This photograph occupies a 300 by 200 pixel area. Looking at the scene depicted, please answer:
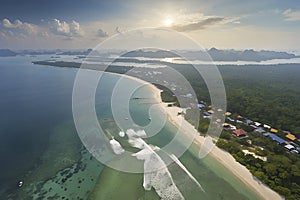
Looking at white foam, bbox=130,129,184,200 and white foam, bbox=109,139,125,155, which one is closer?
white foam, bbox=130,129,184,200

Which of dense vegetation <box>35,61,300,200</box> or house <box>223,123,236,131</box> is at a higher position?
dense vegetation <box>35,61,300,200</box>

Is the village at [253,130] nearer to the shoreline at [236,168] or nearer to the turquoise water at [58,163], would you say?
the shoreline at [236,168]

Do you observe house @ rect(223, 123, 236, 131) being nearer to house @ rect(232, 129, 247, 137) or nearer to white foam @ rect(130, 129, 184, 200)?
house @ rect(232, 129, 247, 137)

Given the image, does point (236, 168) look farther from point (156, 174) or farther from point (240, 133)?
point (156, 174)

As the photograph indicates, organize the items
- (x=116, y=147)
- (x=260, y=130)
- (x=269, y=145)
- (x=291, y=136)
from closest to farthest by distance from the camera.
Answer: (x=116, y=147), (x=269, y=145), (x=291, y=136), (x=260, y=130)

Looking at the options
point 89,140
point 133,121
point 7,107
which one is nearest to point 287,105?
point 133,121

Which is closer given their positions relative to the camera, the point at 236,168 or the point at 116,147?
the point at 236,168

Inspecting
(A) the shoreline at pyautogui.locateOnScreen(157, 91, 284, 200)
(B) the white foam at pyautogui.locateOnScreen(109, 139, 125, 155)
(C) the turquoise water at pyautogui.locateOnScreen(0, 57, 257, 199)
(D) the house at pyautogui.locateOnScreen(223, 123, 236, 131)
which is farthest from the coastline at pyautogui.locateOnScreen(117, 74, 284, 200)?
(B) the white foam at pyautogui.locateOnScreen(109, 139, 125, 155)

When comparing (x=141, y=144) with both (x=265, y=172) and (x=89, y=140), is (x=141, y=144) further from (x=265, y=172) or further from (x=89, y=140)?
(x=265, y=172)

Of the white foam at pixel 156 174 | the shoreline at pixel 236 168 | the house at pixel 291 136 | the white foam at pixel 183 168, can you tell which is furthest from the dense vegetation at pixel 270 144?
the white foam at pixel 156 174

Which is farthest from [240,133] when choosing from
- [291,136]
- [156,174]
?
[156,174]

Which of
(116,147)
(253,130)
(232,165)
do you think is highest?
(116,147)
